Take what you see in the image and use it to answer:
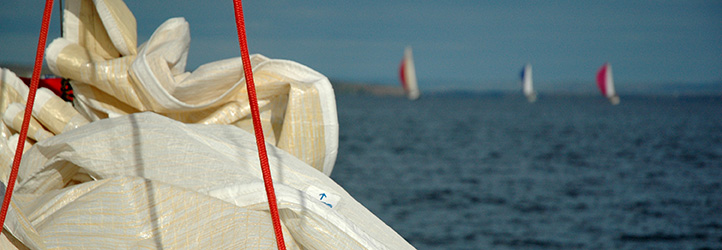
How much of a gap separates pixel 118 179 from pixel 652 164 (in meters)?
22.5

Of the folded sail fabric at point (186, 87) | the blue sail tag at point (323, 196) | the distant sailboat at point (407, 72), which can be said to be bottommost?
the distant sailboat at point (407, 72)

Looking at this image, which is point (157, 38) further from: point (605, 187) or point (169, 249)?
point (605, 187)

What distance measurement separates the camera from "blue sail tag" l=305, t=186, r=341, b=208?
2105mm

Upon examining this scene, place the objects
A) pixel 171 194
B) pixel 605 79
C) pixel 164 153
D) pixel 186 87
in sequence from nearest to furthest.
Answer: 1. pixel 171 194
2. pixel 164 153
3. pixel 186 87
4. pixel 605 79

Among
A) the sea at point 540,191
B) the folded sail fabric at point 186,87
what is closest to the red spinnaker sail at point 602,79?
the sea at point 540,191

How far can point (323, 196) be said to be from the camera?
213cm

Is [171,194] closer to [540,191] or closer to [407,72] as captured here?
[540,191]

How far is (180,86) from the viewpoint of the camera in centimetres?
261

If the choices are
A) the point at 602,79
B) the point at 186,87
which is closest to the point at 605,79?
the point at 602,79

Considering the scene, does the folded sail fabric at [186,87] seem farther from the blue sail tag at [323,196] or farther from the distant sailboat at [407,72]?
the distant sailboat at [407,72]

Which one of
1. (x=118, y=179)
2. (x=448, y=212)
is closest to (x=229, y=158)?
(x=118, y=179)

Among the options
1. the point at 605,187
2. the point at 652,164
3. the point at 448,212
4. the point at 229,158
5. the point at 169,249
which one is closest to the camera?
the point at 169,249

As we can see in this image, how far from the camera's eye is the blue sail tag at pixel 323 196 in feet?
6.91

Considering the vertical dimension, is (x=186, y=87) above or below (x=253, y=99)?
below
